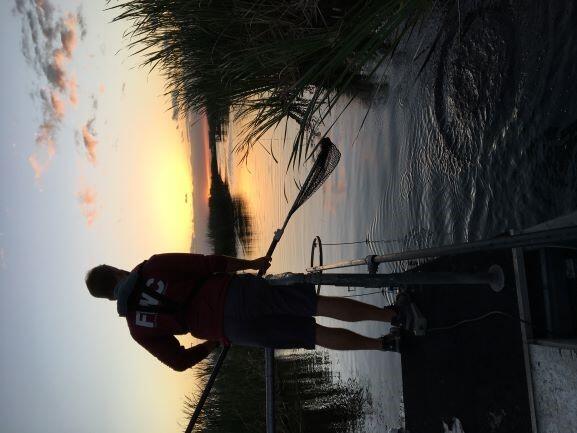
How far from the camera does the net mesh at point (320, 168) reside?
495 centimetres

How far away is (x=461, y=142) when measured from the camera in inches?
175

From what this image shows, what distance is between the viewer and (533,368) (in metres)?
2.76

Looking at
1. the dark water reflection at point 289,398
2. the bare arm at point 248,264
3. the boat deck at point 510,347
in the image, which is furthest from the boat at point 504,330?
the dark water reflection at point 289,398

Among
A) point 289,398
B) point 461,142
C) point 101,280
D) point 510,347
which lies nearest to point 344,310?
point 510,347

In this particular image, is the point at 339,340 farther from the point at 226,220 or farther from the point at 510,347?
the point at 226,220

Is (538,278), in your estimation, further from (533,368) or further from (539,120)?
(539,120)

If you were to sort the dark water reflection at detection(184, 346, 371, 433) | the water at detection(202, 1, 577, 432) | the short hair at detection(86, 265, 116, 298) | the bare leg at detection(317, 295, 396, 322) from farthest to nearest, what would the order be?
1. the dark water reflection at detection(184, 346, 371, 433)
2. the short hair at detection(86, 265, 116, 298)
3. the bare leg at detection(317, 295, 396, 322)
4. the water at detection(202, 1, 577, 432)

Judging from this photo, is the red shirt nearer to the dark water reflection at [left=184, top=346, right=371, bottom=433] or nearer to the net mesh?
the net mesh

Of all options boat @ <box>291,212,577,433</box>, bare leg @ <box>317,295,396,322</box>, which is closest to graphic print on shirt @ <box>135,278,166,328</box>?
bare leg @ <box>317,295,396,322</box>

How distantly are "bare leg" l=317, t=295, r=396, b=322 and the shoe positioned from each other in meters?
0.25

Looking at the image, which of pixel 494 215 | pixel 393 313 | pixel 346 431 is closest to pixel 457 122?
pixel 494 215

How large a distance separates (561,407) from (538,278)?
26.3 inches

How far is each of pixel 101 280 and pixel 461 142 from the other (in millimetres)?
3255

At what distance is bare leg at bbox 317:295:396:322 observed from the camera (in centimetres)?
404
